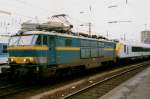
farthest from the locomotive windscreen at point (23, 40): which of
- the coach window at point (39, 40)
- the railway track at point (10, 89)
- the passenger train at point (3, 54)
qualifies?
the passenger train at point (3, 54)

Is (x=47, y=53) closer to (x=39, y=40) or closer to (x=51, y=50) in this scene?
(x=51, y=50)

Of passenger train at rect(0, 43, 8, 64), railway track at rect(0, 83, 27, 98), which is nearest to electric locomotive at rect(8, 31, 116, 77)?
railway track at rect(0, 83, 27, 98)

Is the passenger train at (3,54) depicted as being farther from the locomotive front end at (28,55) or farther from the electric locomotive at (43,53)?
the locomotive front end at (28,55)

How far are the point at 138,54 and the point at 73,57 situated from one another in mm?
26184

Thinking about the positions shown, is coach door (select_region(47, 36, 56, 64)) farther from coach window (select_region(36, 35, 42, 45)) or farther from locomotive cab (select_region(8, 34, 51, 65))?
coach window (select_region(36, 35, 42, 45))

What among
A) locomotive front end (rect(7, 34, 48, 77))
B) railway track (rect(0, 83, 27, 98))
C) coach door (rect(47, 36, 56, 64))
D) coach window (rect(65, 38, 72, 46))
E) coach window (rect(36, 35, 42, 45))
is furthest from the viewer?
coach window (rect(65, 38, 72, 46))

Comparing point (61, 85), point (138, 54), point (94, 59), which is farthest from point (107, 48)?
point (138, 54)

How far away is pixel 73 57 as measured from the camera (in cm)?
1780

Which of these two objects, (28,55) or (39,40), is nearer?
(28,55)

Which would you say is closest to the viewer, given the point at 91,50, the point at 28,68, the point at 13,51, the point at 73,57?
the point at 28,68

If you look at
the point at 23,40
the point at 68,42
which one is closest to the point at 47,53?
the point at 23,40

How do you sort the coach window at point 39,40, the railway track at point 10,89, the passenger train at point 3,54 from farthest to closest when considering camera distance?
the passenger train at point 3,54 → the coach window at point 39,40 → the railway track at point 10,89

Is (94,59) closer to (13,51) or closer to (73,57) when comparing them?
(73,57)

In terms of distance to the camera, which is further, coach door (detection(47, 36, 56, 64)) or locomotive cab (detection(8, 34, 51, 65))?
coach door (detection(47, 36, 56, 64))
